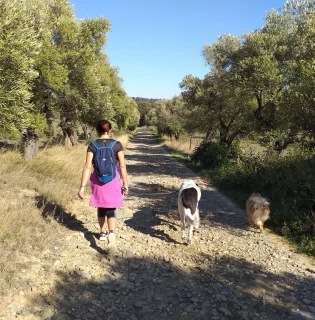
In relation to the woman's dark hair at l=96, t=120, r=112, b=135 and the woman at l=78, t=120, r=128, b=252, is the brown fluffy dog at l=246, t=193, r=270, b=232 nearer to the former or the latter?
→ the woman at l=78, t=120, r=128, b=252

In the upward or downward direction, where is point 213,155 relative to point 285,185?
upward

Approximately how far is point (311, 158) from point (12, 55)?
29.2ft

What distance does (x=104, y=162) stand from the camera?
4.86 m

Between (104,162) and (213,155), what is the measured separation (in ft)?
39.8

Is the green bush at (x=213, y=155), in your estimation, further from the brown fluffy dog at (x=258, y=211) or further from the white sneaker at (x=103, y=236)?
the white sneaker at (x=103, y=236)

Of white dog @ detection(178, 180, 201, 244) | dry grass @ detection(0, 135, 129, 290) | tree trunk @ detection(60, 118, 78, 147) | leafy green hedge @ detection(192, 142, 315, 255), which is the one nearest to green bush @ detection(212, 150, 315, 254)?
leafy green hedge @ detection(192, 142, 315, 255)

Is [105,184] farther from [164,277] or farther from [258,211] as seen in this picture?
[258,211]

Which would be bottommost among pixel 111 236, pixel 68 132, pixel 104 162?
pixel 111 236

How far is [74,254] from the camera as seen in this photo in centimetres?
496

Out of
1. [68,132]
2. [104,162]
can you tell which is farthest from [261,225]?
[68,132]

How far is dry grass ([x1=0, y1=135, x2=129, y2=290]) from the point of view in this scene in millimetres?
4562

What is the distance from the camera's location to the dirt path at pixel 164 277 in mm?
3680

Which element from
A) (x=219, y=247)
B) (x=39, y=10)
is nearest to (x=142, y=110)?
(x=39, y=10)

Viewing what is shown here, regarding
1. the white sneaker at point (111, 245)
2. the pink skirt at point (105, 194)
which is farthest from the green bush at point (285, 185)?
the pink skirt at point (105, 194)
